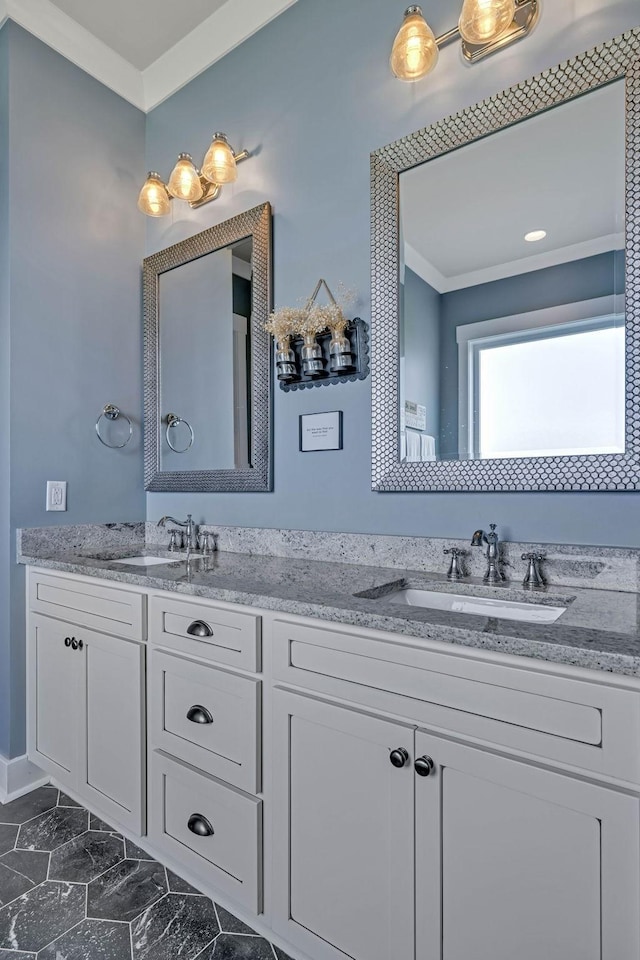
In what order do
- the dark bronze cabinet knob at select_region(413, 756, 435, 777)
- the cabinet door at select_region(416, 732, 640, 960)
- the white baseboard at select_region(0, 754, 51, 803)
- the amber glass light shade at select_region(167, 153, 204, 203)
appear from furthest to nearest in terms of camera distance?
the amber glass light shade at select_region(167, 153, 204, 203), the white baseboard at select_region(0, 754, 51, 803), the dark bronze cabinet knob at select_region(413, 756, 435, 777), the cabinet door at select_region(416, 732, 640, 960)

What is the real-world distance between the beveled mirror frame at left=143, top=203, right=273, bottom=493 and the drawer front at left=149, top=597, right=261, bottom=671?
0.67m

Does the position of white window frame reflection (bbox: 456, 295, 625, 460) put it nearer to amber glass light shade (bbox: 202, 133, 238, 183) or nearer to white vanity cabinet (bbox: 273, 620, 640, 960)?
white vanity cabinet (bbox: 273, 620, 640, 960)

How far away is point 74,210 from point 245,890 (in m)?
2.47

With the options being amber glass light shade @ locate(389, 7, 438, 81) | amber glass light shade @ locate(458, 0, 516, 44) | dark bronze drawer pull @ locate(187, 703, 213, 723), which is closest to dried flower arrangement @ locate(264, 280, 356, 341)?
amber glass light shade @ locate(389, 7, 438, 81)

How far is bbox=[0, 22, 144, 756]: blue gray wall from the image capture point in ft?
6.48

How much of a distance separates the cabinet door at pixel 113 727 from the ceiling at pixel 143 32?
7.67 feet

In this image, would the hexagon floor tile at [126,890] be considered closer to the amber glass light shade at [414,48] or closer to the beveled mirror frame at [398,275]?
the beveled mirror frame at [398,275]

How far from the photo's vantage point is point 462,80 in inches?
59.3

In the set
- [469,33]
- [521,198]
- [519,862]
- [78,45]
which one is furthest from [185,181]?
[519,862]

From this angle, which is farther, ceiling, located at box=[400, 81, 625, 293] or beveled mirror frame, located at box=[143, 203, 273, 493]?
beveled mirror frame, located at box=[143, 203, 273, 493]

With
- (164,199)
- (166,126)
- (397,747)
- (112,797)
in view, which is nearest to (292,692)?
(397,747)

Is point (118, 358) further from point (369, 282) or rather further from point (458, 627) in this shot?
point (458, 627)

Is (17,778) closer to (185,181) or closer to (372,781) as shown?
(372,781)

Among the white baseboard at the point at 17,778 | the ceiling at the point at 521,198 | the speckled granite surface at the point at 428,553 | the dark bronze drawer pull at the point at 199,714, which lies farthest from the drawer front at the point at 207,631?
the ceiling at the point at 521,198
